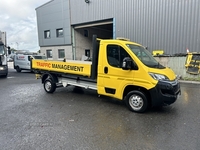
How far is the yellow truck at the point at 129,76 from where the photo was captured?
4.33 meters

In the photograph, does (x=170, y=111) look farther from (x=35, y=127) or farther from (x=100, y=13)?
(x=100, y=13)

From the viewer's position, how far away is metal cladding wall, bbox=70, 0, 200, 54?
11.4 metres

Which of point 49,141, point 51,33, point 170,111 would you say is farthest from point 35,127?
point 51,33

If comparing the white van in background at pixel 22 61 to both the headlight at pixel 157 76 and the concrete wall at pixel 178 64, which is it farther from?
the headlight at pixel 157 76

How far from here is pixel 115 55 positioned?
4.90 metres

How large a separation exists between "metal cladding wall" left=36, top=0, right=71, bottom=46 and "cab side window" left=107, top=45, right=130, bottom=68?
48.8 feet

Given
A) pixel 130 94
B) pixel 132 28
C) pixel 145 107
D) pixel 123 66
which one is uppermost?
pixel 132 28

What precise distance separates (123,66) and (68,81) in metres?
3.09

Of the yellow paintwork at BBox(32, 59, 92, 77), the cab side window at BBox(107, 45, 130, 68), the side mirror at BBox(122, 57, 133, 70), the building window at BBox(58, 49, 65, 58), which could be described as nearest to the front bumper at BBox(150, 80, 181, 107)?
the side mirror at BBox(122, 57, 133, 70)

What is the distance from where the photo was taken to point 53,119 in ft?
14.0

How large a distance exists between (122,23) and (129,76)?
1086 centimetres

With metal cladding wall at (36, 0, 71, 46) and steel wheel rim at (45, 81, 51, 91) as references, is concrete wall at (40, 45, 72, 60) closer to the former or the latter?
metal cladding wall at (36, 0, 71, 46)

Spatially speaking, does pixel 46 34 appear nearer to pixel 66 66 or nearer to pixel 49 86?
pixel 49 86

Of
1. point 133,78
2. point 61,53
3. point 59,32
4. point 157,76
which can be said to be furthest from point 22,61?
point 157,76
